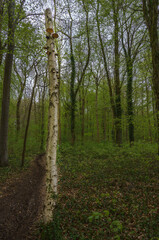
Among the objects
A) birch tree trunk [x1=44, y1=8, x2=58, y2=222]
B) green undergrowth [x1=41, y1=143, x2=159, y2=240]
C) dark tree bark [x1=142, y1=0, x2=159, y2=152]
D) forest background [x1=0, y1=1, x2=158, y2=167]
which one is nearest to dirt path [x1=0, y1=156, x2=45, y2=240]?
green undergrowth [x1=41, y1=143, x2=159, y2=240]

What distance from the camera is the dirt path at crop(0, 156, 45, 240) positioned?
3775 mm

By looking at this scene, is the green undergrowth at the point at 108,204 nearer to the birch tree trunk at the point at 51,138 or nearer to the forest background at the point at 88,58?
the birch tree trunk at the point at 51,138

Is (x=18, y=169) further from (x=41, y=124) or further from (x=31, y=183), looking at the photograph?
(x=41, y=124)

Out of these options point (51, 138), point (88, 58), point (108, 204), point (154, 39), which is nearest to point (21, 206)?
point (108, 204)

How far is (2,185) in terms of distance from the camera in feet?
21.7

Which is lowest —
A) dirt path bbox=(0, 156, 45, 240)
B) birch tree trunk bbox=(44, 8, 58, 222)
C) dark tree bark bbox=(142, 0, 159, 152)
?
dirt path bbox=(0, 156, 45, 240)

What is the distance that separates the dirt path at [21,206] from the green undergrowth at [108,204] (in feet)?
2.68

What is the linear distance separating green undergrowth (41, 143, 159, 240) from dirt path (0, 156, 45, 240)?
818mm

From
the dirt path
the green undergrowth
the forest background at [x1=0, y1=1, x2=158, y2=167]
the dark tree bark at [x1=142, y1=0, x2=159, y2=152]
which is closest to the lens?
the green undergrowth

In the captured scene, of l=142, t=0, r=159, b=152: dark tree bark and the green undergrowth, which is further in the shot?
l=142, t=0, r=159, b=152: dark tree bark

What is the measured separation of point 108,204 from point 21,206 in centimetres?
312

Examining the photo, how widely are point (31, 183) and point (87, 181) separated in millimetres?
2896

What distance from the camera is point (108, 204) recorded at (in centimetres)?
445

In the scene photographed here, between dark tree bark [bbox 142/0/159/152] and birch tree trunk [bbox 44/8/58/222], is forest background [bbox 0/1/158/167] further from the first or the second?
birch tree trunk [bbox 44/8/58/222]
